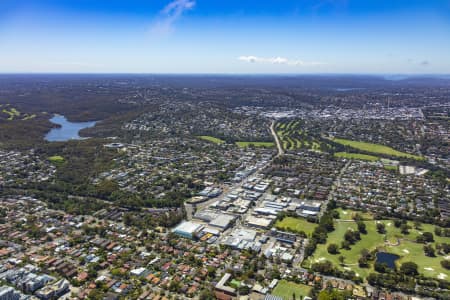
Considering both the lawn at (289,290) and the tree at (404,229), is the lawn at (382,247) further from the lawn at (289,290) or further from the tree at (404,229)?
the lawn at (289,290)

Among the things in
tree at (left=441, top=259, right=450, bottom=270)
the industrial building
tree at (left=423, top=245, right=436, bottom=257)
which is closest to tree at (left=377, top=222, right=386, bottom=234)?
tree at (left=423, top=245, right=436, bottom=257)

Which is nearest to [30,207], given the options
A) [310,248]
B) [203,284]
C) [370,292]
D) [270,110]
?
[203,284]

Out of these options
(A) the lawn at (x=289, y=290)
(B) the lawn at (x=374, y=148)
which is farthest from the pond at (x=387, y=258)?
(B) the lawn at (x=374, y=148)

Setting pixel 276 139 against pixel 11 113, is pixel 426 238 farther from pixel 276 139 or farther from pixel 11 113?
pixel 11 113

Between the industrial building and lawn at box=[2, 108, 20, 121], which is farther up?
lawn at box=[2, 108, 20, 121]

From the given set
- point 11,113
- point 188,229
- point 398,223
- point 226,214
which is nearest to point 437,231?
point 398,223

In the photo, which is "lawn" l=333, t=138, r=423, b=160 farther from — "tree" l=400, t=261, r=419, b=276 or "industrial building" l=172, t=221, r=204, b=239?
"industrial building" l=172, t=221, r=204, b=239

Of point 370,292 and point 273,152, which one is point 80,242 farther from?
point 273,152
